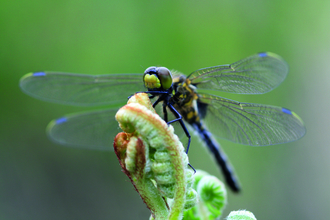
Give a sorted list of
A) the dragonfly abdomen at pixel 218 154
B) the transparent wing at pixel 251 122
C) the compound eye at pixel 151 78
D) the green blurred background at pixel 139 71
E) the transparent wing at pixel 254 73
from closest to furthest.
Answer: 1. the compound eye at pixel 151 78
2. the transparent wing at pixel 251 122
3. the transparent wing at pixel 254 73
4. the dragonfly abdomen at pixel 218 154
5. the green blurred background at pixel 139 71

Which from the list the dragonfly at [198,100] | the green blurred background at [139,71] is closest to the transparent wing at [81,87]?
the dragonfly at [198,100]

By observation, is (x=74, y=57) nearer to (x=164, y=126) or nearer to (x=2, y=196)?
(x=2, y=196)

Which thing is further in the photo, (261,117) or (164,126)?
(261,117)

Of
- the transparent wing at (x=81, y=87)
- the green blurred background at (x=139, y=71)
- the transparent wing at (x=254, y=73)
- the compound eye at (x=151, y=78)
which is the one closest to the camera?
the compound eye at (x=151, y=78)

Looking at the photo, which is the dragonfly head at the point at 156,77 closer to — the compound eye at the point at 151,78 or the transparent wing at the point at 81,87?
the compound eye at the point at 151,78

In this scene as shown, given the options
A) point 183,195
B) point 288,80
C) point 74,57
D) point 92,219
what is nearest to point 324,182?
point 288,80

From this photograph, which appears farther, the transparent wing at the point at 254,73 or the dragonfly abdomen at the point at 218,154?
the dragonfly abdomen at the point at 218,154

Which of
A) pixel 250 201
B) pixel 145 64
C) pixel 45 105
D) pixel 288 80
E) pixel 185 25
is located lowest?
pixel 250 201

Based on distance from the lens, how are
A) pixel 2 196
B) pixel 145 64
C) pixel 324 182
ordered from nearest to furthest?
pixel 2 196, pixel 145 64, pixel 324 182
